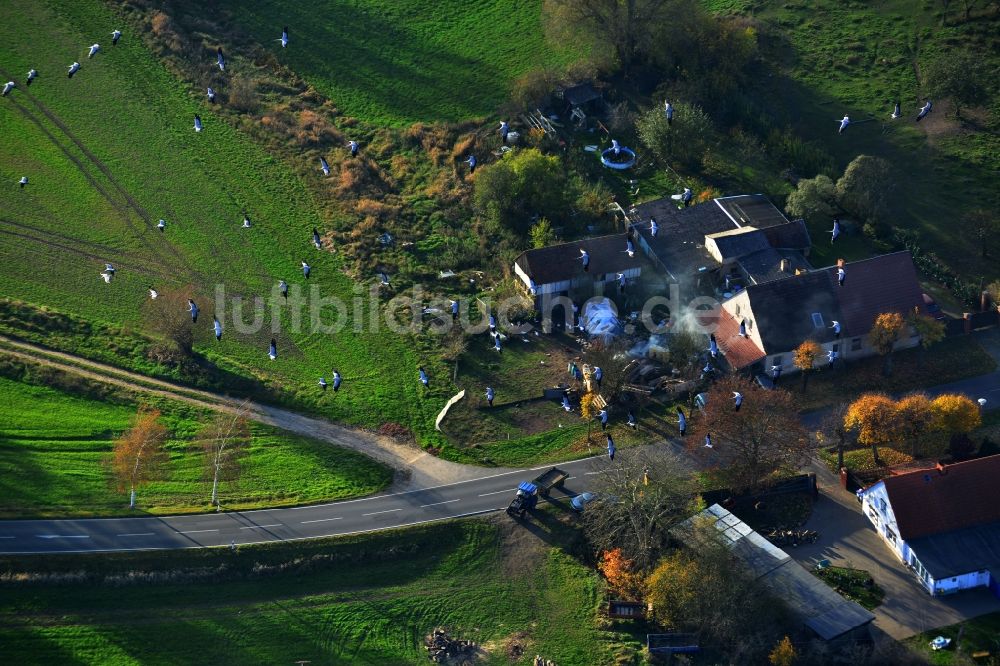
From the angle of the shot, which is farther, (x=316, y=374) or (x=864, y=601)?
(x=316, y=374)

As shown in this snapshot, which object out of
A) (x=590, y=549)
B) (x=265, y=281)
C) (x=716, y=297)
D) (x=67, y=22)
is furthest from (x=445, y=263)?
(x=67, y=22)

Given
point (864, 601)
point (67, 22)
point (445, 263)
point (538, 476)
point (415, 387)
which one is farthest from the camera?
point (67, 22)

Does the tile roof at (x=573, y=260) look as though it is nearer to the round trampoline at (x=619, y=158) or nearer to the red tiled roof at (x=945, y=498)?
the round trampoline at (x=619, y=158)

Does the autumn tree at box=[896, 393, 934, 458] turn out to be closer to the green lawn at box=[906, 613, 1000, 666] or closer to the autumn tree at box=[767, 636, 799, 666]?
the green lawn at box=[906, 613, 1000, 666]

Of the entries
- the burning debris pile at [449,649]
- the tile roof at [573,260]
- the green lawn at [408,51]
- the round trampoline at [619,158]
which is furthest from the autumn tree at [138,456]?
the round trampoline at [619,158]

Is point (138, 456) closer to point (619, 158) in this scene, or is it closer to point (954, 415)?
point (619, 158)

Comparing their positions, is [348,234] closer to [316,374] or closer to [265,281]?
[265,281]

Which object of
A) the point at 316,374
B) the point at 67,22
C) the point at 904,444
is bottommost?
the point at 904,444
